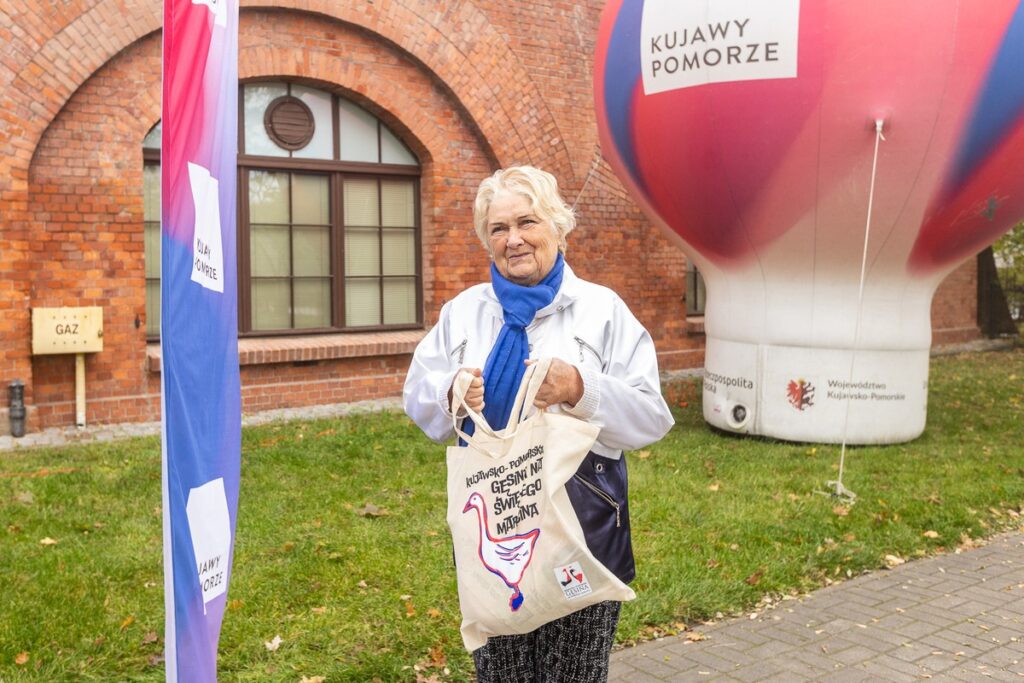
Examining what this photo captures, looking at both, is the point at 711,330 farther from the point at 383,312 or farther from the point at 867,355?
the point at 383,312

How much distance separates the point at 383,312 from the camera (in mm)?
11062

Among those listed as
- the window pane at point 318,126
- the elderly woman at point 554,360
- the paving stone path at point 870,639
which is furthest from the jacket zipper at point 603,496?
the window pane at point 318,126

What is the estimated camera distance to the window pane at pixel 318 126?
33.9ft

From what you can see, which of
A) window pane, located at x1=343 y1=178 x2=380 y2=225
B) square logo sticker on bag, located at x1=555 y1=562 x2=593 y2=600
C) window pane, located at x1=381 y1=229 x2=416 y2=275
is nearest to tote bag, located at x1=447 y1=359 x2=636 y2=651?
square logo sticker on bag, located at x1=555 y1=562 x2=593 y2=600

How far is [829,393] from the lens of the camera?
8.40m

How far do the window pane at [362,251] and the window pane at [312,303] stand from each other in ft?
1.10

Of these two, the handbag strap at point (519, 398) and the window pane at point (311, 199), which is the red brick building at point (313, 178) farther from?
the handbag strap at point (519, 398)

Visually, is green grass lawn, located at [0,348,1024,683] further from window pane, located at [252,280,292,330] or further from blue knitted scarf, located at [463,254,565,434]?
blue knitted scarf, located at [463,254,565,434]

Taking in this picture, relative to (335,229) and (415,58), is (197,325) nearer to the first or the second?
(335,229)

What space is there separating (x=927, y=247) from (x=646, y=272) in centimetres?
493

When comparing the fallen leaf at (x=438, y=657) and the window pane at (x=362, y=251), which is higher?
the window pane at (x=362, y=251)

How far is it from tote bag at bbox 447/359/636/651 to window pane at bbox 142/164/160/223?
307 inches

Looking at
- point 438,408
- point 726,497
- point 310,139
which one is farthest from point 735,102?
point 438,408

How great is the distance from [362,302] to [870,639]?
7453mm
